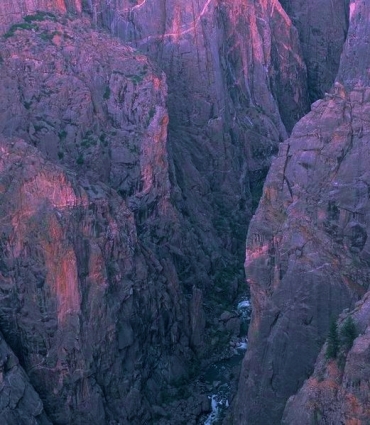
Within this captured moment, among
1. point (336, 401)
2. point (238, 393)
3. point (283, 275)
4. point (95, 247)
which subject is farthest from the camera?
point (95, 247)

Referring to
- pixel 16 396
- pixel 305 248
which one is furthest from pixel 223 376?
pixel 305 248

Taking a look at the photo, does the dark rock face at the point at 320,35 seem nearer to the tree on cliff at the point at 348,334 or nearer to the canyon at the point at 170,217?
the canyon at the point at 170,217

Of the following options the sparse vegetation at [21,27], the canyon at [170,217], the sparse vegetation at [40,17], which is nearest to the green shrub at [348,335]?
the canyon at [170,217]

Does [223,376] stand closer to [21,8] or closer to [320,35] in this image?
[21,8]

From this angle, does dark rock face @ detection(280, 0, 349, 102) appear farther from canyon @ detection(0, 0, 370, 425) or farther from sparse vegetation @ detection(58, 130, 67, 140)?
sparse vegetation @ detection(58, 130, 67, 140)

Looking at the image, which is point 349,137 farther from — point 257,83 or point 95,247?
point 257,83

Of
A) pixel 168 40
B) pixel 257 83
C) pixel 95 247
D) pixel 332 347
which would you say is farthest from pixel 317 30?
pixel 332 347

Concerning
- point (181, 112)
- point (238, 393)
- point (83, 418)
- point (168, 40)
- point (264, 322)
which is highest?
point (168, 40)
